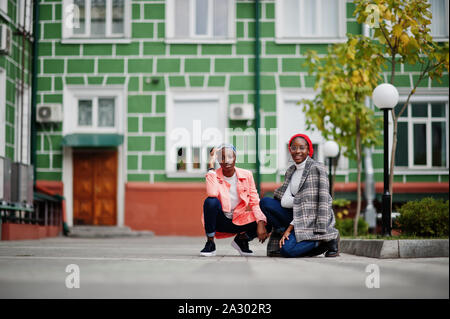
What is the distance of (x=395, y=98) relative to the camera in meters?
9.42

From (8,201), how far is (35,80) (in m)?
4.76

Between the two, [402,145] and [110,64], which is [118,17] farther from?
[402,145]

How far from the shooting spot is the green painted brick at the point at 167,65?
1738cm

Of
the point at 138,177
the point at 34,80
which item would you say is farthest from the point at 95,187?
the point at 34,80

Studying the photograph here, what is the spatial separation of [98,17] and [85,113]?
2.47m

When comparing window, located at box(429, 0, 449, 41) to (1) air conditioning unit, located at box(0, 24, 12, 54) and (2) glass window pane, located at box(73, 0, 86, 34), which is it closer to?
(2) glass window pane, located at box(73, 0, 86, 34)

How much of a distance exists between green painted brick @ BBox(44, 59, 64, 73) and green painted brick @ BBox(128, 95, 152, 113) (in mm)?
1935

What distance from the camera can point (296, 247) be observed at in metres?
7.25

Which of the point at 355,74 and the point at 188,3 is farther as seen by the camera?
the point at 188,3

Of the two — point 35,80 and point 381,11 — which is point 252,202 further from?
point 35,80

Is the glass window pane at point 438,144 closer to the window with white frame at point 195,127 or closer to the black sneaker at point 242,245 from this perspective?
the window with white frame at point 195,127

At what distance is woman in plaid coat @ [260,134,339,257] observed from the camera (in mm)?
7145

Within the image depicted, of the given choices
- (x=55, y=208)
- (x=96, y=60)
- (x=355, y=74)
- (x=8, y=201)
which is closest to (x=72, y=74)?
(x=96, y=60)

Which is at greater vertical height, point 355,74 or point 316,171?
point 355,74
